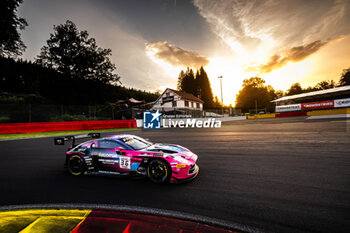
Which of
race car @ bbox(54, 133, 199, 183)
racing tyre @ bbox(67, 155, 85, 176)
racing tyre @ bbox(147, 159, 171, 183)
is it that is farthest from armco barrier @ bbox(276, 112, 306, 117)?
racing tyre @ bbox(67, 155, 85, 176)

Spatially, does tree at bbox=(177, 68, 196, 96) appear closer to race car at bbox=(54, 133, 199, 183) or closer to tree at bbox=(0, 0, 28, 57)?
tree at bbox=(0, 0, 28, 57)

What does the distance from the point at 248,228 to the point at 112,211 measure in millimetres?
2144

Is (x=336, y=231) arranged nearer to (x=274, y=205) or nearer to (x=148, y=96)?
(x=274, y=205)

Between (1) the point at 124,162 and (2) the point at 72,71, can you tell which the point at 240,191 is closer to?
(1) the point at 124,162

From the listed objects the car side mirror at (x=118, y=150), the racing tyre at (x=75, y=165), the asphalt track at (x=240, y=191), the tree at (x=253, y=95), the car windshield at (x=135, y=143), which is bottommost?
the asphalt track at (x=240, y=191)

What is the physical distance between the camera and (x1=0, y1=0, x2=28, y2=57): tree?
1962 cm

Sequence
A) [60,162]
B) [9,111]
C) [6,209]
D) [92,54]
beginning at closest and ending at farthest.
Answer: [6,209], [60,162], [9,111], [92,54]

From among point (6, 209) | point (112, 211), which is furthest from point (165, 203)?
point (6, 209)

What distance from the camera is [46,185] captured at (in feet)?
12.5

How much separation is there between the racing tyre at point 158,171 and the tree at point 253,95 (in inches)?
2508

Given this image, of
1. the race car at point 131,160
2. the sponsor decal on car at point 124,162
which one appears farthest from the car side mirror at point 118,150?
the sponsor decal on car at point 124,162

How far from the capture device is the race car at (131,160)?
3578 millimetres

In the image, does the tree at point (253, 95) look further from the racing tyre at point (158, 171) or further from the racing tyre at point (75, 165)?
the racing tyre at point (75, 165)

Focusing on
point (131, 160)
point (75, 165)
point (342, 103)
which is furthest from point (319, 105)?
point (75, 165)
